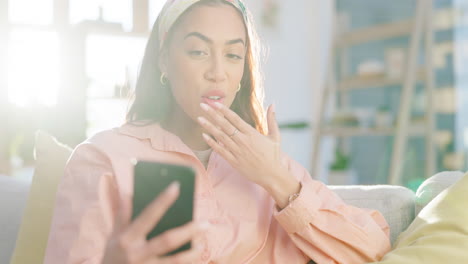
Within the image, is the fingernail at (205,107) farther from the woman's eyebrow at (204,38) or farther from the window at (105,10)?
the window at (105,10)

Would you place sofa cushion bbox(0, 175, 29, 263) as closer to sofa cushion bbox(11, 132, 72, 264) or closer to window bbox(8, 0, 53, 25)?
sofa cushion bbox(11, 132, 72, 264)

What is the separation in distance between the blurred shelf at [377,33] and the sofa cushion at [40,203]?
3235 millimetres

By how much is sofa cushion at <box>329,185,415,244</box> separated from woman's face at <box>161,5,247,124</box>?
0.44 metres

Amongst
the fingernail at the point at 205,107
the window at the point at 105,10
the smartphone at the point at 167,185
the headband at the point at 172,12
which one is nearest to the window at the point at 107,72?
the window at the point at 105,10

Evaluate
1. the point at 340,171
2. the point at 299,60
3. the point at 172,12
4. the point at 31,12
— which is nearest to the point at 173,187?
the point at 172,12

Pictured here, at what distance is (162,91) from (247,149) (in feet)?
1.11

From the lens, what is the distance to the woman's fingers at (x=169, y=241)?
1.79 ft

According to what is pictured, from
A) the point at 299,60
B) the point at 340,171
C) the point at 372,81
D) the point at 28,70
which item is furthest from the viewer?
the point at 299,60

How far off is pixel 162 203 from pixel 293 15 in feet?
16.8

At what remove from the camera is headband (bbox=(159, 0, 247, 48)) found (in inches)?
45.0

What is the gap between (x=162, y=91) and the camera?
126 centimetres

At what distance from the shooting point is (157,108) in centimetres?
124

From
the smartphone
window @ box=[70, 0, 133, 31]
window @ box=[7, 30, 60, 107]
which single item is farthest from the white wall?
the smartphone

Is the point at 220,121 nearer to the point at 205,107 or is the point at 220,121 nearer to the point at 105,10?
the point at 205,107
